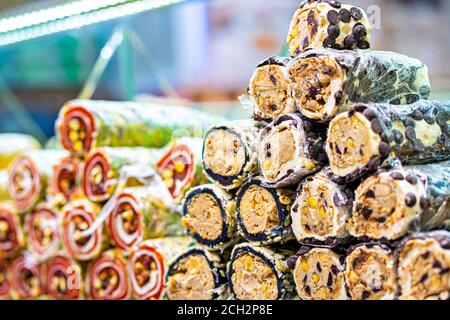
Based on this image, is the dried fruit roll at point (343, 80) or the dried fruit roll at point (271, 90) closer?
the dried fruit roll at point (343, 80)

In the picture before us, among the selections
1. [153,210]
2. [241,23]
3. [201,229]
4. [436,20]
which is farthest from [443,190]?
[241,23]

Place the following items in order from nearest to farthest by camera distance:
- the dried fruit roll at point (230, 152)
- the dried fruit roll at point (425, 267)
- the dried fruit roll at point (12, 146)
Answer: the dried fruit roll at point (425, 267)
the dried fruit roll at point (230, 152)
the dried fruit roll at point (12, 146)

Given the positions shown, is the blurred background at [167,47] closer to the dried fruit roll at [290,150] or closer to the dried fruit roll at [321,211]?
the dried fruit roll at [290,150]

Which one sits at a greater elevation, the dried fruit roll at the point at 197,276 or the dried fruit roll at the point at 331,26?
the dried fruit roll at the point at 331,26

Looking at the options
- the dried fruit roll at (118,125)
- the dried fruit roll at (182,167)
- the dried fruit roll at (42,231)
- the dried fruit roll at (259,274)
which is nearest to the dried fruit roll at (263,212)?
the dried fruit roll at (259,274)

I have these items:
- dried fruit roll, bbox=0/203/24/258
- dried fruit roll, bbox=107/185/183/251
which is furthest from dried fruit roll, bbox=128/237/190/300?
dried fruit roll, bbox=0/203/24/258

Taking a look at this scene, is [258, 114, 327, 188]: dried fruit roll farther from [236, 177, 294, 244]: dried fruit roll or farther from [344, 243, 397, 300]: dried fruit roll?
[344, 243, 397, 300]: dried fruit roll

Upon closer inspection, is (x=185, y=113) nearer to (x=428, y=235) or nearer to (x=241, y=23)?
(x=428, y=235)
